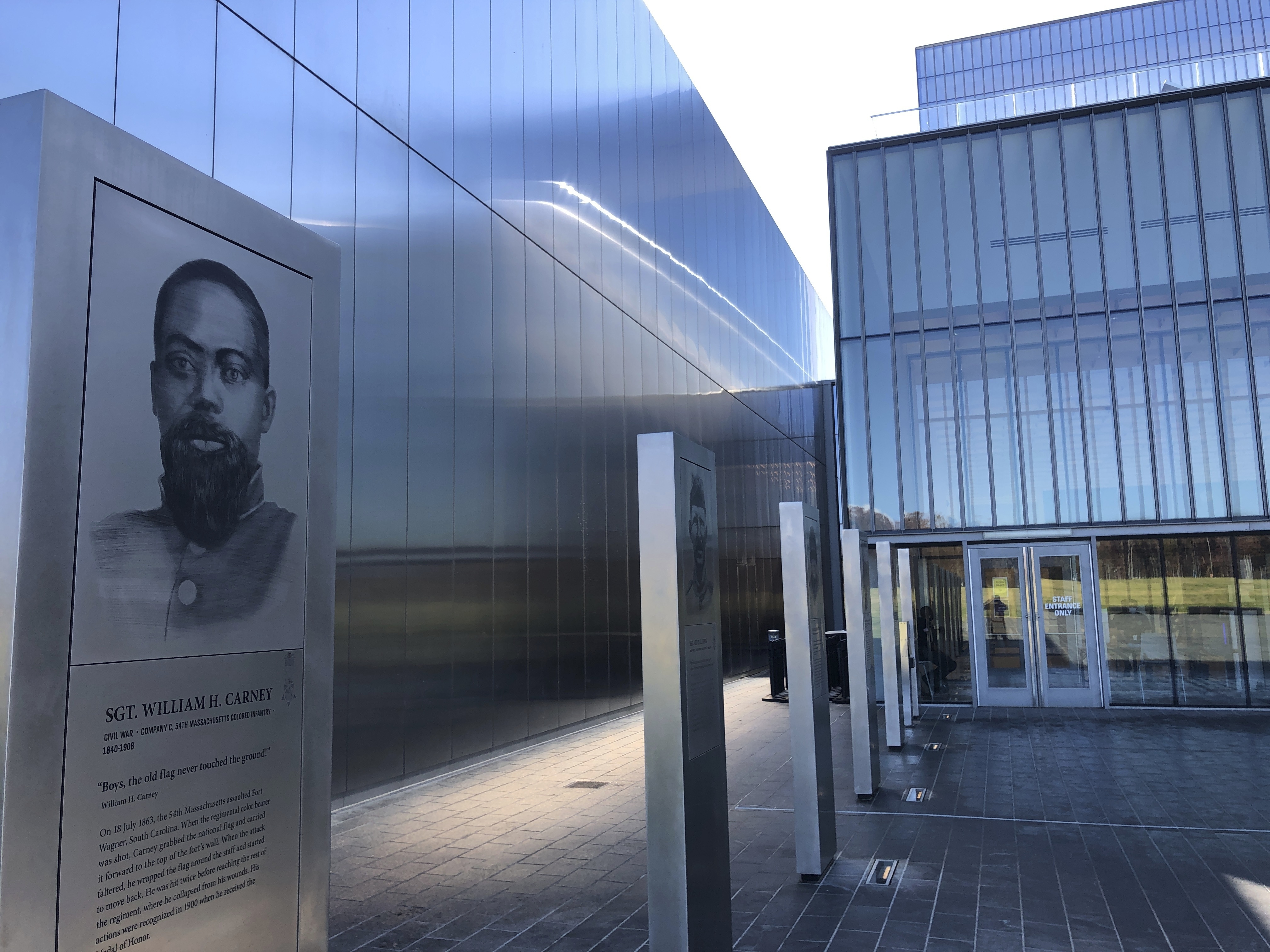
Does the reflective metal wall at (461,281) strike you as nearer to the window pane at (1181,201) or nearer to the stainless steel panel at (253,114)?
the stainless steel panel at (253,114)

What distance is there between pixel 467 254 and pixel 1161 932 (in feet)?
30.0

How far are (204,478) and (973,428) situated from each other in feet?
53.7

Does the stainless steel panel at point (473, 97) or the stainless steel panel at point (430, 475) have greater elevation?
the stainless steel panel at point (473, 97)

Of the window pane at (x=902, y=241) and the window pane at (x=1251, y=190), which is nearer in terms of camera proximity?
the window pane at (x=1251, y=190)

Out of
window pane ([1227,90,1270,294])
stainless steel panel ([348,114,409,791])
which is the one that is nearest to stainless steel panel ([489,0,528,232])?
stainless steel panel ([348,114,409,791])

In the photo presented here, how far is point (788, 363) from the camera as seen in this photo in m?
A: 28.4

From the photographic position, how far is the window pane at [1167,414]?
52.4 feet

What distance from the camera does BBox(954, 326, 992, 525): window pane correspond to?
16.8 meters

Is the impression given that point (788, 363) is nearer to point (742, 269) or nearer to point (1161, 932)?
point (742, 269)

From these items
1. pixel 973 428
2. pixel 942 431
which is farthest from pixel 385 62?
pixel 973 428

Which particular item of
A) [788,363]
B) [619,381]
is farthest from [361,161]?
[788,363]

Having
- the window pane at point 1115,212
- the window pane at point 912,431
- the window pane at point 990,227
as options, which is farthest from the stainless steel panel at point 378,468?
the window pane at point 1115,212

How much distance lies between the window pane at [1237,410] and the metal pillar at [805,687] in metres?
12.6

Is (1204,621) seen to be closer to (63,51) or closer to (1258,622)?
(1258,622)
